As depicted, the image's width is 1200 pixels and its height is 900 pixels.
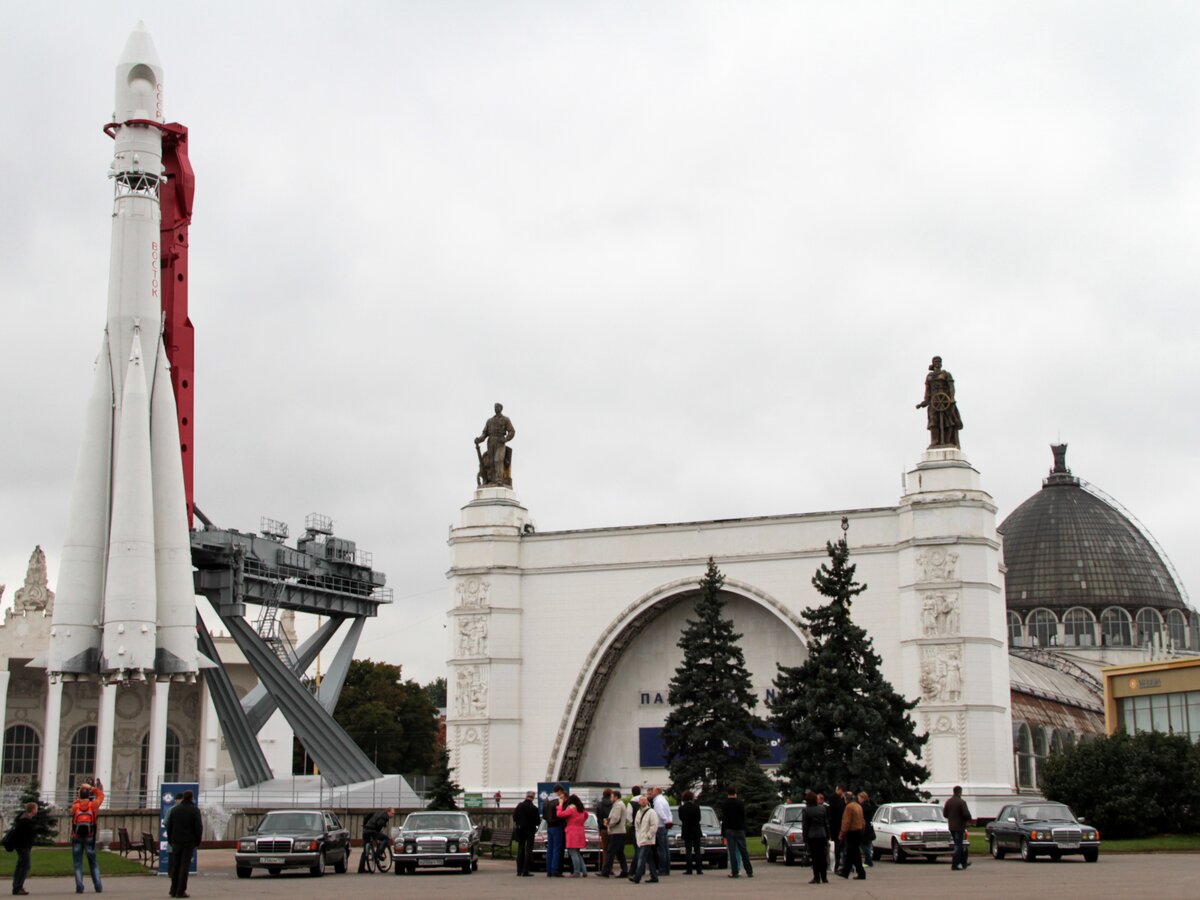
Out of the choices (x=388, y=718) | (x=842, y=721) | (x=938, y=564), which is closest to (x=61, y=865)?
(x=842, y=721)

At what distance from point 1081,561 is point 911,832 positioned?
56.0 m

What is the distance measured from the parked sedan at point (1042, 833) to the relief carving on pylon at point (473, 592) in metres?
26.7

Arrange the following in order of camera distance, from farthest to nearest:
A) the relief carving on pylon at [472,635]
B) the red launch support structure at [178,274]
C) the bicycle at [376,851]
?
1. the relief carving on pylon at [472,635]
2. the red launch support structure at [178,274]
3. the bicycle at [376,851]

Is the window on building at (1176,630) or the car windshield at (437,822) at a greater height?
the window on building at (1176,630)

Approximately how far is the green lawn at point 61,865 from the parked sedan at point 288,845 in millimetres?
2539

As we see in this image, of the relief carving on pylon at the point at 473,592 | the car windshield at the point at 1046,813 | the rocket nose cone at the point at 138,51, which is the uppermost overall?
the rocket nose cone at the point at 138,51

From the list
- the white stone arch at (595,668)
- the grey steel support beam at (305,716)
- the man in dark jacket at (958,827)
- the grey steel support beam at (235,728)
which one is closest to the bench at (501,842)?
the man in dark jacket at (958,827)

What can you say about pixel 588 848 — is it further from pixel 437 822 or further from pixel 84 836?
pixel 84 836

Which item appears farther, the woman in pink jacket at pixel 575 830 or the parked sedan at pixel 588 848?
the parked sedan at pixel 588 848

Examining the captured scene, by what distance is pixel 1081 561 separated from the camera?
267 feet

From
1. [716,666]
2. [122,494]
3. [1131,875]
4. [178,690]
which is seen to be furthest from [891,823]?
[178,690]

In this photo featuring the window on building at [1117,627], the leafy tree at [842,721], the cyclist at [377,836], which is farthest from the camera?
the window on building at [1117,627]

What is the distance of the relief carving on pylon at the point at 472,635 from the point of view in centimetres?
5334

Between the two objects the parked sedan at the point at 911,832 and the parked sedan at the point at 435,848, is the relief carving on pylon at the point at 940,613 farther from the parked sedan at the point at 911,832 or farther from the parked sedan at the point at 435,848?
the parked sedan at the point at 435,848
